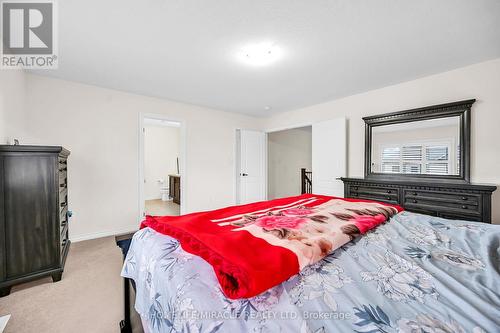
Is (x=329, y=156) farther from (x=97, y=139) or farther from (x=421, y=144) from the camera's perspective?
(x=97, y=139)

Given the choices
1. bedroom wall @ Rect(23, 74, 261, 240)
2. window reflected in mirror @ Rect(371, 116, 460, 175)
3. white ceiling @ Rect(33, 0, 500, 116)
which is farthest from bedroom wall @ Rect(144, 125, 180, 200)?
window reflected in mirror @ Rect(371, 116, 460, 175)

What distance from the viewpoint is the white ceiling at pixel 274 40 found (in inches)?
64.7

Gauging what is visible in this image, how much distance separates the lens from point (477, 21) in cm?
179

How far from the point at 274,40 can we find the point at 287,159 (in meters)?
4.61

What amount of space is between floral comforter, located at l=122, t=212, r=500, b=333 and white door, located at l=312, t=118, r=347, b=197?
8.73 feet

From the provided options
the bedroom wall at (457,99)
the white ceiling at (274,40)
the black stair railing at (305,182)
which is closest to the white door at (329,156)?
the bedroom wall at (457,99)

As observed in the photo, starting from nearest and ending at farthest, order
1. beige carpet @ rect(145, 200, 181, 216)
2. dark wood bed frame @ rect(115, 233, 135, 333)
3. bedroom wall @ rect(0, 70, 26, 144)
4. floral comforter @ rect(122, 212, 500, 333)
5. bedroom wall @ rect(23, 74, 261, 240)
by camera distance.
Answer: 1. floral comforter @ rect(122, 212, 500, 333)
2. dark wood bed frame @ rect(115, 233, 135, 333)
3. bedroom wall @ rect(0, 70, 26, 144)
4. bedroom wall @ rect(23, 74, 261, 240)
5. beige carpet @ rect(145, 200, 181, 216)

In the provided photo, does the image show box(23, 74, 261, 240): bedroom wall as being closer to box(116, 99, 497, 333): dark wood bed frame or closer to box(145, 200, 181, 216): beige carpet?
box(145, 200, 181, 216): beige carpet

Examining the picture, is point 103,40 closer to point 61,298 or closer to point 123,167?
point 123,167

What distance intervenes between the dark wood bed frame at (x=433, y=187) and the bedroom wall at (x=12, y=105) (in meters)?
4.53

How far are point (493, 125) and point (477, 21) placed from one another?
4.48ft

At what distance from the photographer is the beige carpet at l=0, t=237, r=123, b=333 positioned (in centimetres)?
151

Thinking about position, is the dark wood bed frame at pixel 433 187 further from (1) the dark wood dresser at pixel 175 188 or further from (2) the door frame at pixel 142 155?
(1) the dark wood dresser at pixel 175 188

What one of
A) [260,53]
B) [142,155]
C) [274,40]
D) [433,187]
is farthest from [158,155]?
[433,187]
